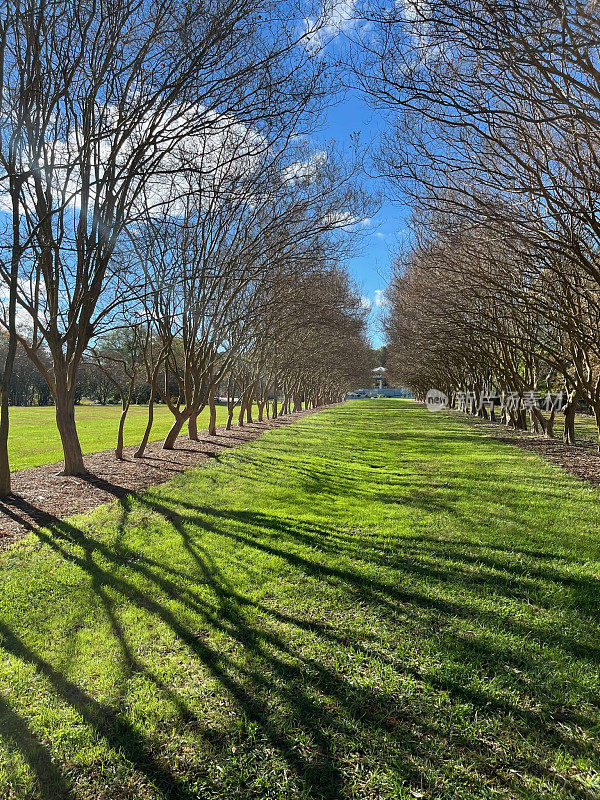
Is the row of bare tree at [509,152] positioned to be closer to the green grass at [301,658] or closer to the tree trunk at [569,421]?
the tree trunk at [569,421]

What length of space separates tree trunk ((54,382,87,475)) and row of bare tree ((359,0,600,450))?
6997 mm

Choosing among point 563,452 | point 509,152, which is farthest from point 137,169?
point 563,452

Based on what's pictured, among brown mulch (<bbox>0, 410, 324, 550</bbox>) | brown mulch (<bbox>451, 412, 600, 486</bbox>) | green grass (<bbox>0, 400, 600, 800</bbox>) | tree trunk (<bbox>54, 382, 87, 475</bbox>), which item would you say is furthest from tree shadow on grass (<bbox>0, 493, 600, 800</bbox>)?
brown mulch (<bbox>451, 412, 600, 486</bbox>)

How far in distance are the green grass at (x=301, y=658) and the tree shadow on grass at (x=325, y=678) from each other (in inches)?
0.5

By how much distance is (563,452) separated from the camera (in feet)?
46.2

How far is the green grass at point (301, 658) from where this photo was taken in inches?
94.4

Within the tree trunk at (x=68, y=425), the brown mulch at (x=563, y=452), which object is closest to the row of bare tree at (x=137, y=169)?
the tree trunk at (x=68, y=425)

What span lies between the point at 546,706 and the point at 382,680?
37.3 inches

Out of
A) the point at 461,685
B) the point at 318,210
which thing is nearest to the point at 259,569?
the point at 461,685

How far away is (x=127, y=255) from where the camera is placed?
39.1 feet

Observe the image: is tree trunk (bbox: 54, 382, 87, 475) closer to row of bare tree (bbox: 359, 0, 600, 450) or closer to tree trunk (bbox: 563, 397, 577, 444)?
row of bare tree (bbox: 359, 0, 600, 450)

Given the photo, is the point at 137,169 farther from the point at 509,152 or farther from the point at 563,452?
the point at 563,452

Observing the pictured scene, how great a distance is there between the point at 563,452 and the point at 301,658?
521 inches

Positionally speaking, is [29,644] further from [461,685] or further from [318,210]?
[318,210]
